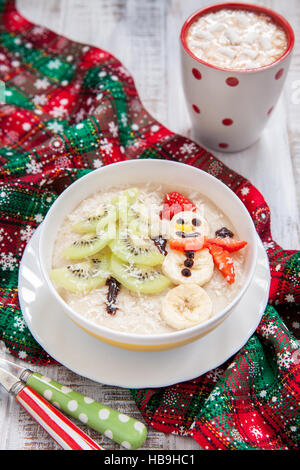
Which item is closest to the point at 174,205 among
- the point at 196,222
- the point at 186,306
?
the point at 196,222

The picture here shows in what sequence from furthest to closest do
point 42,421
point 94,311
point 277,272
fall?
point 277,272 → point 94,311 → point 42,421

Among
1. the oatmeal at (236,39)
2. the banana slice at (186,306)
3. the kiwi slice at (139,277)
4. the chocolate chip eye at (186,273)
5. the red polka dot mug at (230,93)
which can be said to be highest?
the oatmeal at (236,39)

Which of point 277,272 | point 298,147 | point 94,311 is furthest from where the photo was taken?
point 298,147

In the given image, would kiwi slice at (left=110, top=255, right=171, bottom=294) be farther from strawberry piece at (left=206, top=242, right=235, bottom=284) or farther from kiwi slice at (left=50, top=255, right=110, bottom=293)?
strawberry piece at (left=206, top=242, right=235, bottom=284)

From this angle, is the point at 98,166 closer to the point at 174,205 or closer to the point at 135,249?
the point at 174,205

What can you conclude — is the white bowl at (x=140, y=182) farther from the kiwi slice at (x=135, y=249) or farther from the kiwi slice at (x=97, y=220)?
the kiwi slice at (x=135, y=249)

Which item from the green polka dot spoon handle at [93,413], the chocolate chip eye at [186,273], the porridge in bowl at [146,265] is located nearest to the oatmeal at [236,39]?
the porridge in bowl at [146,265]
